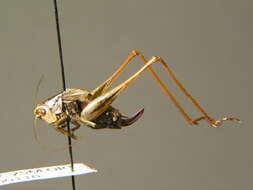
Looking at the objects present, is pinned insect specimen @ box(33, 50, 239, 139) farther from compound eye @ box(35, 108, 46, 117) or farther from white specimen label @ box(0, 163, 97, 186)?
white specimen label @ box(0, 163, 97, 186)

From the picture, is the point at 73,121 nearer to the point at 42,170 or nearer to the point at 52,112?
the point at 52,112

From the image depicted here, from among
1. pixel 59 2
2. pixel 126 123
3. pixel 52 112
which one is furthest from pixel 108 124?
pixel 59 2

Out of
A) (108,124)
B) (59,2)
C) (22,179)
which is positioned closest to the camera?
(22,179)

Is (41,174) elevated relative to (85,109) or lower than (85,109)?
lower

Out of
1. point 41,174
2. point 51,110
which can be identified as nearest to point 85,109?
point 51,110

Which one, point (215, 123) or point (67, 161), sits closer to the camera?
point (215, 123)

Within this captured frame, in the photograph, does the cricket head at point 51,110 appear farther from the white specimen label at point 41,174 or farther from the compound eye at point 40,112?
the white specimen label at point 41,174

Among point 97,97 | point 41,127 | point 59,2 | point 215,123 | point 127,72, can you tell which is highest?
point 59,2

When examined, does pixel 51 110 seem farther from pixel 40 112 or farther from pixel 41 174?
pixel 41 174

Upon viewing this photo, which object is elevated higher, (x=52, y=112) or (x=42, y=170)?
(x=52, y=112)
